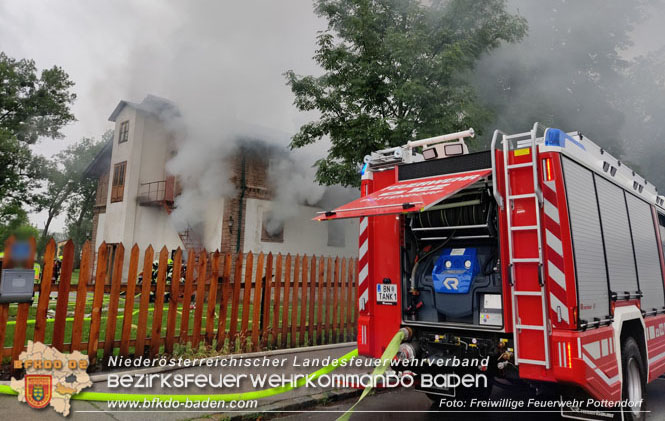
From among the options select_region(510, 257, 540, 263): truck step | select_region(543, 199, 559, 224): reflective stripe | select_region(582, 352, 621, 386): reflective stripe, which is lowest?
select_region(582, 352, 621, 386): reflective stripe

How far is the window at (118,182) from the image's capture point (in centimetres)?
1988

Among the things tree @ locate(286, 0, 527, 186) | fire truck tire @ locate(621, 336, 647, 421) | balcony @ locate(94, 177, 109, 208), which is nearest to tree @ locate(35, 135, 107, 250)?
balcony @ locate(94, 177, 109, 208)

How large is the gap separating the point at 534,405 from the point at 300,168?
45.9 feet

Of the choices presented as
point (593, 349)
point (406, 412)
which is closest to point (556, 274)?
point (593, 349)

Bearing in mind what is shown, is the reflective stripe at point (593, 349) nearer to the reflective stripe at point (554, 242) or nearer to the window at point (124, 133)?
the reflective stripe at point (554, 242)

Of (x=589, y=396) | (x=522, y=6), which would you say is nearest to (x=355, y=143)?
(x=589, y=396)

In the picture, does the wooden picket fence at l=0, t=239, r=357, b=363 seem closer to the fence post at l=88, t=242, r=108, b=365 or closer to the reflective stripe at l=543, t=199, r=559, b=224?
the fence post at l=88, t=242, r=108, b=365

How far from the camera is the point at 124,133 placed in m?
20.5

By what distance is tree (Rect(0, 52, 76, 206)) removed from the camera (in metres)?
22.6

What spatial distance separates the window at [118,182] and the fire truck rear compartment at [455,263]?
60.7 feet

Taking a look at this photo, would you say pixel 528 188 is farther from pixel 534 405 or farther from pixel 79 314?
pixel 79 314

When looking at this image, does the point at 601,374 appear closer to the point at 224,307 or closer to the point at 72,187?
the point at 224,307

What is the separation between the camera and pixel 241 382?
498 cm

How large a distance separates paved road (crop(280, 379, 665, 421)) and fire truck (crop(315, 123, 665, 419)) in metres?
0.50
